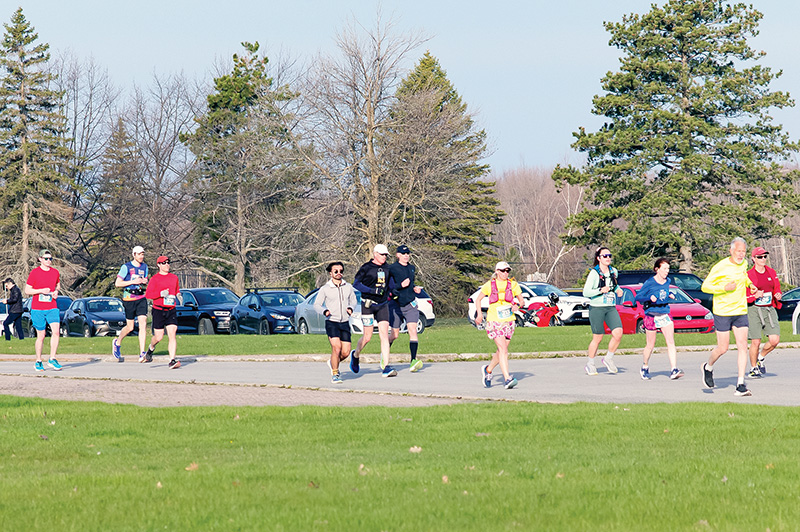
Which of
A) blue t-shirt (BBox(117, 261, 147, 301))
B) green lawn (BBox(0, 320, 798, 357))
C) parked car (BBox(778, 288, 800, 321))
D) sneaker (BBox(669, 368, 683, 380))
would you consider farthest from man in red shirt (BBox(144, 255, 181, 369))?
parked car (BBox(778, 288, 800, 321))

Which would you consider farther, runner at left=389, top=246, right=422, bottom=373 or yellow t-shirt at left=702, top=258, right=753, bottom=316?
runner at left=389, top=246, right=422, bottom=373

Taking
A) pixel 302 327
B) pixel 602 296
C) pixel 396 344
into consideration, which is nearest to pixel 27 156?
pixel 302 327

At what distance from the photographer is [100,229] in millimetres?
58312

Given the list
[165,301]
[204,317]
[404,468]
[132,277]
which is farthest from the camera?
[204,317]

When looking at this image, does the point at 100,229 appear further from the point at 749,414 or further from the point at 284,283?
the point at 749,414

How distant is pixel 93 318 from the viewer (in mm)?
31828

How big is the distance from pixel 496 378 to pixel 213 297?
60.9 ft

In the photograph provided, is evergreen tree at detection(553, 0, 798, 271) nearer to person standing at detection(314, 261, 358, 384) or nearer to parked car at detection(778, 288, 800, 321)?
parked car at detection(778, 288, 800, 321)

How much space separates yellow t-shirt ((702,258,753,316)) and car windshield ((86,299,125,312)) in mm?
24148

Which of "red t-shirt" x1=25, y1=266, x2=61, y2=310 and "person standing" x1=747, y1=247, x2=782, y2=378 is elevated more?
"red t-shirt" x1=25, y1=266, x2=61, y2=310

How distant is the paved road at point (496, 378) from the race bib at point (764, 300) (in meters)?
1.05

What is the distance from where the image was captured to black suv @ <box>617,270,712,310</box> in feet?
98.2

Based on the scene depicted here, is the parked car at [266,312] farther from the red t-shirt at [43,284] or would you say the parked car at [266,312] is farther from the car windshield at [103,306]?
the red t-shirt at [43,284]

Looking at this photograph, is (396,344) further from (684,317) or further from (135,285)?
(684,317)
